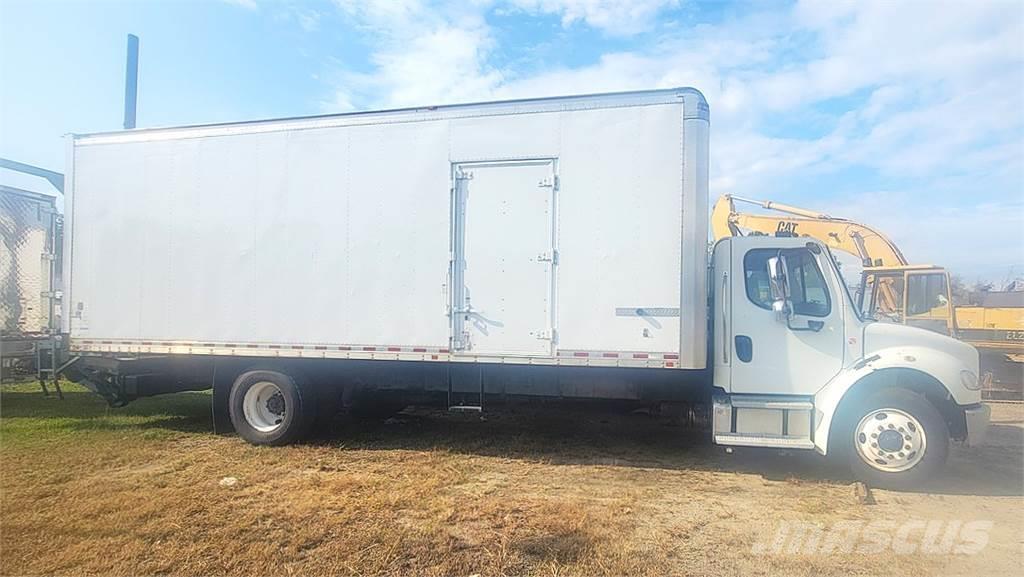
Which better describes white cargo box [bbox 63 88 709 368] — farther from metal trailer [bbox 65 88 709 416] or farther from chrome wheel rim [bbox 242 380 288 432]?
chrome wheel rim [bbox 242 380 288 432]

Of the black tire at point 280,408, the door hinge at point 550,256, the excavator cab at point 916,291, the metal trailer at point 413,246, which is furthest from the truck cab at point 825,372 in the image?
the excavator cab at point 916,291

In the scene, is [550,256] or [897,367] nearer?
→ [897,367]

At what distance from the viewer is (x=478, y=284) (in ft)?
19.9

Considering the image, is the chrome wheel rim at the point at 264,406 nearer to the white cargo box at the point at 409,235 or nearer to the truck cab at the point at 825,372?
the white cargo box at the point at 409,235

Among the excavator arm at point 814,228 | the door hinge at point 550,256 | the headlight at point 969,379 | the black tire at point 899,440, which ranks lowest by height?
the black tire at point 899,440

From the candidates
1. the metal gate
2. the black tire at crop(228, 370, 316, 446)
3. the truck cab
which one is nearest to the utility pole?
the black tire at crop(228, 370, 316, 446)

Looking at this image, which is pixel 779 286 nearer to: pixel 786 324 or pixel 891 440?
pixel 786 324

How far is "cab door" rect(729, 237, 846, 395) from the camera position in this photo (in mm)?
5777

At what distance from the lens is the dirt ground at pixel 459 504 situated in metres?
3.89

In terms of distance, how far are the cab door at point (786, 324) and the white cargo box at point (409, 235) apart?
1.93 ft

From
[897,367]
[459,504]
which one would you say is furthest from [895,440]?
[459,504]

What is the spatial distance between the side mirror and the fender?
77 centimetres

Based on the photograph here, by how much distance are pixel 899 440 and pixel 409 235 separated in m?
5.13

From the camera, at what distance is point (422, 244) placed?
623 centimetres
